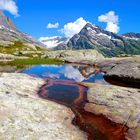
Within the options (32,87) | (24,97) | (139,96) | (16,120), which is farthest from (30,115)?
(139,96)

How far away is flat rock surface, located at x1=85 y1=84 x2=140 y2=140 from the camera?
24266 mm

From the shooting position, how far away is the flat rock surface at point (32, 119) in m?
20.8

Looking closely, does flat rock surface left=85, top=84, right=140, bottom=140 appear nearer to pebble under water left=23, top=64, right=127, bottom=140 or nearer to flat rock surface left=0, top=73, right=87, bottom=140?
pebble under water left=23, top=64, right=127, bottom=140

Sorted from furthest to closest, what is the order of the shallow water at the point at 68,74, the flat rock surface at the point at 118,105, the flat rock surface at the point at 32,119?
the shallow water at the point at 68,74, the flat rock surface at the point at 118,105, the flat rock surface at the point at 32,119

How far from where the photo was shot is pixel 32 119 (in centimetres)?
2323

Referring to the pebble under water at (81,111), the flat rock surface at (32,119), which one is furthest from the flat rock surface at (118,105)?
the flat rock surface at (32,119)

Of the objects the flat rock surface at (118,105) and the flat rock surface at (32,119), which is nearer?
the flat rock surface at (32,119)

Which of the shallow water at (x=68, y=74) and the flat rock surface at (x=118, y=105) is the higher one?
the flat rock surface at (x=118, y=105)

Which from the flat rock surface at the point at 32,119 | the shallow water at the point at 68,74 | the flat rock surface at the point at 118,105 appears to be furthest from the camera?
the shallow water at the point at 68,74

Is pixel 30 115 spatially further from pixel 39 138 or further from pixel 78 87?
pixel 78 87

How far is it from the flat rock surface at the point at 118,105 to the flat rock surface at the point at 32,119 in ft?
12.0

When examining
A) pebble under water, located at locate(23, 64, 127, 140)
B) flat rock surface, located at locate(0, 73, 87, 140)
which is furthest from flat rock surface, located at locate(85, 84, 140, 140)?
flat rock surface, located at locate(0, 73, 87, 140)

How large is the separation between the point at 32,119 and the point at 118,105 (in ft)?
31.5

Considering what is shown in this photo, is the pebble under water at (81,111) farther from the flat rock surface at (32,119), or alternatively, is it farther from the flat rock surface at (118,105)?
the flat rock surface at (32,119)
